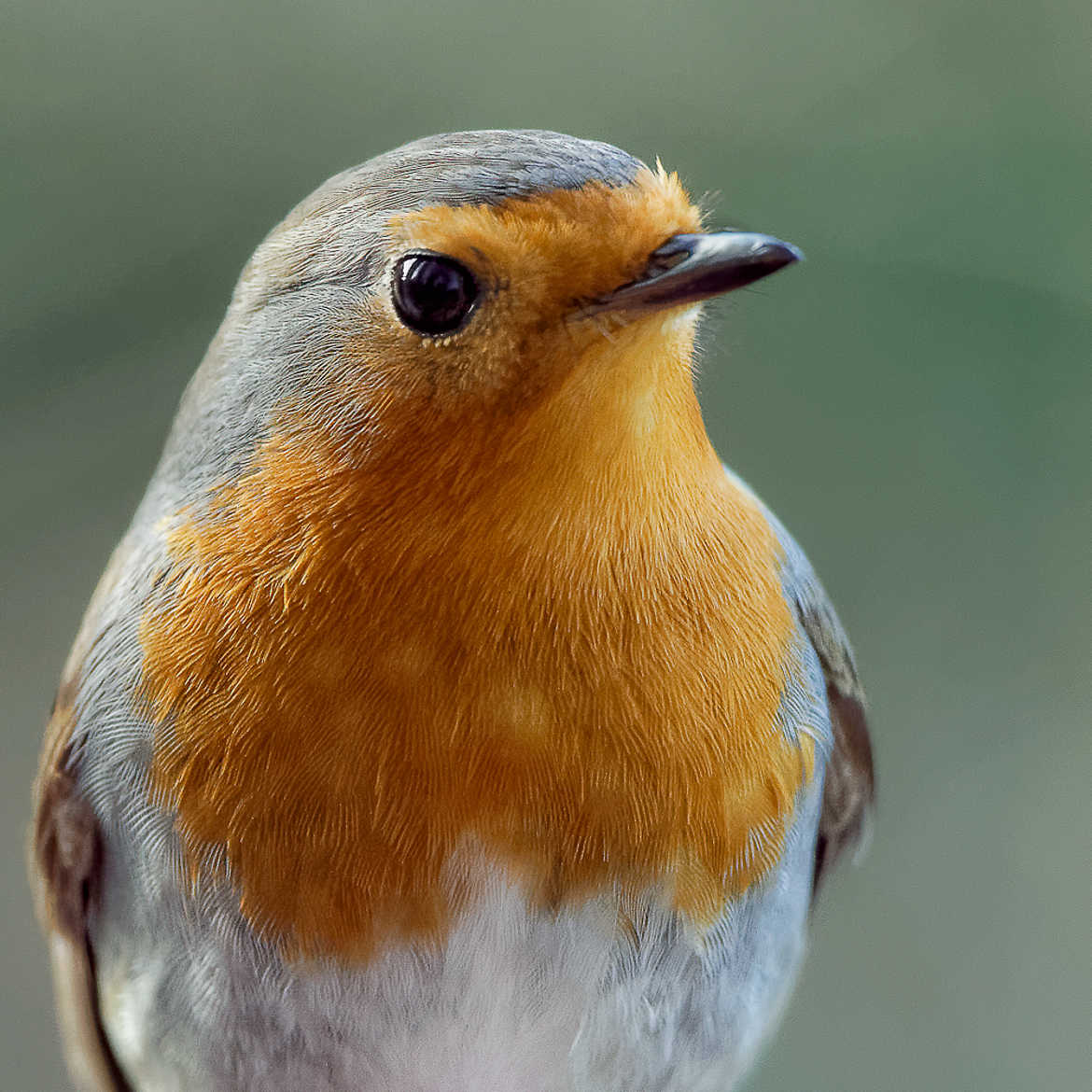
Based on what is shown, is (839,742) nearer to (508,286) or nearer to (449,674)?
(449,674)

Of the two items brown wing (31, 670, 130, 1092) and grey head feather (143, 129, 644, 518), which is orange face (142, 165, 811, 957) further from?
brown wing (31, 670, 130, 1092)

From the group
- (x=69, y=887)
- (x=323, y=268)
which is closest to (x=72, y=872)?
(x=69, y=887)

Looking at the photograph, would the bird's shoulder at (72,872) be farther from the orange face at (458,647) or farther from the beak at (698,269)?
the beak at (698,269)

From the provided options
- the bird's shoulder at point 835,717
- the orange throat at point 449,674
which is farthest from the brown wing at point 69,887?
the bird's shoulder at point 835,717

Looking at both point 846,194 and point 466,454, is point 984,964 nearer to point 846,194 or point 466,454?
point 846,194

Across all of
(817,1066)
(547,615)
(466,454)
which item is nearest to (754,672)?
(547,615)

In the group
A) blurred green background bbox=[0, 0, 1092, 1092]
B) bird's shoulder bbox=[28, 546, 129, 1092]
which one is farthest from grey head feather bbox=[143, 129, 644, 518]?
blurred green background bbox=[0, 0, 1092, 1092]
